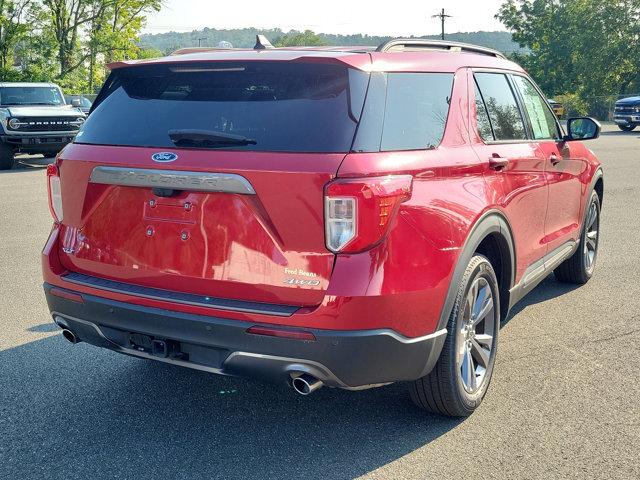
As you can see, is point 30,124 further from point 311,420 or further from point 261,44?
point 311,420

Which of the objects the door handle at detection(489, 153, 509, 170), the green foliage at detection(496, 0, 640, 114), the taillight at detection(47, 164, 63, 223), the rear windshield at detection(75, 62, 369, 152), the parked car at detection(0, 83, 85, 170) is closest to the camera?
the rear windshield at detection(75, 62, 369, 152)

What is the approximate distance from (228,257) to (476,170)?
136cm

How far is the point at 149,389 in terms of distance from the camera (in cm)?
413

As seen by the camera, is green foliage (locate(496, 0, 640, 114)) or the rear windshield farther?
green foliage (locate(496, 0, 640, 114))

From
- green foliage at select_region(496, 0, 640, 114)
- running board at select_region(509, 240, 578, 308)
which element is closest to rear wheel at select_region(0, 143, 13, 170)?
running board at select_region(509, 240, 578, 308)

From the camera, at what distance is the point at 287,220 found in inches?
119

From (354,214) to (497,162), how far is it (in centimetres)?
131

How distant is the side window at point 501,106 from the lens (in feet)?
13.8

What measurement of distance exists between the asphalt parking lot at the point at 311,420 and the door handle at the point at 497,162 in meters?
1.22

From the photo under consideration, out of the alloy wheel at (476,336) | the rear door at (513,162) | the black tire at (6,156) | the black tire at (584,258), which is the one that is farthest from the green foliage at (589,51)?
the alloy wheel at (476,336)

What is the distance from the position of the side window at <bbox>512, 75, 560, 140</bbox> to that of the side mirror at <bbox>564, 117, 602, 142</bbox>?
19 centimetres

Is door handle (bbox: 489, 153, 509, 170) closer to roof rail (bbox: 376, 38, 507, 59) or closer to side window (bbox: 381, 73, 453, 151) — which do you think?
side window (bbox: 381, 73, 453, 151)

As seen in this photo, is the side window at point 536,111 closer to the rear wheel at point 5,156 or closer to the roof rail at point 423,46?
the roof rail at point 423,46

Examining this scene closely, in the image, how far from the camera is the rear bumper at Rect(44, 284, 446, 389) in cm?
301
